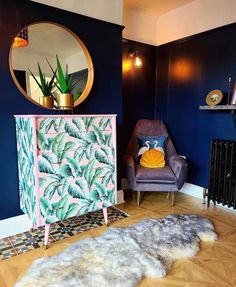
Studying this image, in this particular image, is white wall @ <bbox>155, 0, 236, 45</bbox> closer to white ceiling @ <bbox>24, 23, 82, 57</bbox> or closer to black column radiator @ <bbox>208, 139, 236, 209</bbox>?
black column radiator @ <bbox>208, 139, 236, 209</bbox>

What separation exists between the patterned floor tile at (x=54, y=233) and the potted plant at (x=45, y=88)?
1.18 m

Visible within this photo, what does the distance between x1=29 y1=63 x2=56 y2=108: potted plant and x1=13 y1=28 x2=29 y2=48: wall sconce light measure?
0.75 feet

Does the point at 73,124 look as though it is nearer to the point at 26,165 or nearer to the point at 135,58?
the point at 26,165

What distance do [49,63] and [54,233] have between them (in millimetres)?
1593

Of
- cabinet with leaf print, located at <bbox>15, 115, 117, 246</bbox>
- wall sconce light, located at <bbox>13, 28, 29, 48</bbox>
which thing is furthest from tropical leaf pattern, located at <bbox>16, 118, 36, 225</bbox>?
wall sconce light, located at <bbox>13, 28, 29, 48</bbox>

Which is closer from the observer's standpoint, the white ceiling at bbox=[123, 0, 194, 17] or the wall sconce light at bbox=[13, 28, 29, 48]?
the wall sconce light at bbox=[13, 28, 29, 48]

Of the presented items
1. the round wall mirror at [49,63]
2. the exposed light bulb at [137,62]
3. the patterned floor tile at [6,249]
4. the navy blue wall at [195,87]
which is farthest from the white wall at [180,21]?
the patterned floor tile at [6,249]

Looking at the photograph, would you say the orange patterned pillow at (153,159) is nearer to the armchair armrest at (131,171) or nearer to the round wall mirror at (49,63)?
the armchair armrest at (131,171)

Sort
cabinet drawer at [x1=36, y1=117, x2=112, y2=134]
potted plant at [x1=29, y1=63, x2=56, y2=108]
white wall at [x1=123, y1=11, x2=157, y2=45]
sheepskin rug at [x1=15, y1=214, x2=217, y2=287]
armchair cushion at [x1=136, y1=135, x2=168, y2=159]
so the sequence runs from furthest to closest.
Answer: white wall at [x1=123, y1=11, x2=157, y2=45] → armchair cushion at [x1=136, y1=135, x2=168, y2=159] → potted plant at [x1=29, y1=63, x2=56, y2=108] → cabinet drawer at [x1=36, y1=117, x2=112, y2=134] → sheepskin rug at [x1=15, y1=214, x2=217, y2=287]

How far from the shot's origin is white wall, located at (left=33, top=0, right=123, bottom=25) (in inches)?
85.5

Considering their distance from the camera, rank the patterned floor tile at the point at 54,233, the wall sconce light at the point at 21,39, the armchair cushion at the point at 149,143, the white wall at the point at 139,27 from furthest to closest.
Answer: the white wall at the point at 139,27
the armchair cushion at the point at 149,143
the wall sconce light at the point at 21,39
the patterned floor tile at the point at 54,233

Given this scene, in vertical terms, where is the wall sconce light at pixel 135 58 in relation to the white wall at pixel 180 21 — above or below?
below

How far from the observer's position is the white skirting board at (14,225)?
207cm

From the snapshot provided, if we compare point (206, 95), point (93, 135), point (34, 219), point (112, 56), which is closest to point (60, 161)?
point (93, 135)
